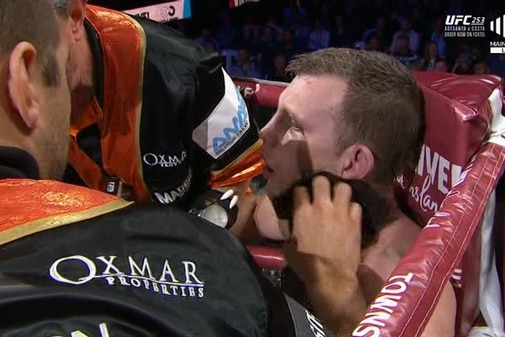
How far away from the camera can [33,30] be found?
0.62 metres

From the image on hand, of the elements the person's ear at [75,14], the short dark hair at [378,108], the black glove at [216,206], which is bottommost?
the black glove at [216,206]

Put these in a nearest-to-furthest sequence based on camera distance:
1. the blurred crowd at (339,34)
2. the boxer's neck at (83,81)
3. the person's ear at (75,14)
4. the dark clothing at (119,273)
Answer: the dark clothing at (119,273)
the person's ear at (75,14)
the boxer's neck at (83,81)
the blurred crowd at (339,34)

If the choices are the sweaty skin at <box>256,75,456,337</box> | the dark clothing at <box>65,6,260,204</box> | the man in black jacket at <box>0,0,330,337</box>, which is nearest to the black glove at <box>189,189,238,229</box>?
the dark clothing at <box>65,6,260,204</box>

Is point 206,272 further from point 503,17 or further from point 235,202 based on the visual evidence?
point 503,17

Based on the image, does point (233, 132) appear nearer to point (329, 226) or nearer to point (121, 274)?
point (329, 226)

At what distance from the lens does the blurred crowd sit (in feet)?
18.2

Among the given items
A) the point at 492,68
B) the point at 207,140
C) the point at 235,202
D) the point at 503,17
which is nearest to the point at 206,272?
the point at 207,140

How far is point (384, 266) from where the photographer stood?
4.02 ft

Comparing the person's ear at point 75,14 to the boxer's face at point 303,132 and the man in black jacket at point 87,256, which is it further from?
the boxer's face at point 303,132

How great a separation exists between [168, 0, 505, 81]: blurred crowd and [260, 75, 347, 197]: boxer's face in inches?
160

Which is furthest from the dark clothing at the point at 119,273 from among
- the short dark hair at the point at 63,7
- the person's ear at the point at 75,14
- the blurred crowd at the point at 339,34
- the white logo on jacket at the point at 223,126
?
the blurred crowd at the point at 339,34

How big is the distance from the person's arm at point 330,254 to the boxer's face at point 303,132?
0.11 meters

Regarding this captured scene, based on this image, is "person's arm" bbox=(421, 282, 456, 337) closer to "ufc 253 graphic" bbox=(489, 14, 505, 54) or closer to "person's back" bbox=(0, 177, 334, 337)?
"person's back" bbox=(0, 177, 334, 337)

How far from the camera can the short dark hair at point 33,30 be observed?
1.97 feet
